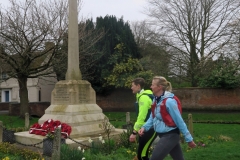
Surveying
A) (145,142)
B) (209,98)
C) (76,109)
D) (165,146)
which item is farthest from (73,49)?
(209,98)

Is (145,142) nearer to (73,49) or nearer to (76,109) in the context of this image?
(76,109)

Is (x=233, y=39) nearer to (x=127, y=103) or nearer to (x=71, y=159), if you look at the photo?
(x=127, y=103)

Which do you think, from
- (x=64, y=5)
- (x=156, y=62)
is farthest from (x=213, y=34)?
(x=64, y=5)

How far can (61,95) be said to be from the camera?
11.2 m

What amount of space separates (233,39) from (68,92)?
773 inches

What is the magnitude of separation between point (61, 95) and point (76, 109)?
3.11ft

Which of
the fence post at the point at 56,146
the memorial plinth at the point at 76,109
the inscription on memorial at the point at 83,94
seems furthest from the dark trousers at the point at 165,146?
the inscription on memorial at the point at 83,94

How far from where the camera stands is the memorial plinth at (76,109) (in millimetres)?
10391


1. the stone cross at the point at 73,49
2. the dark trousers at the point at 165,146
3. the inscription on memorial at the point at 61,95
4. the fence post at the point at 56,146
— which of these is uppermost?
the stone cross at the point at 73,49

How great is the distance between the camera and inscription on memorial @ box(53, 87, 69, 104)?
11013mm

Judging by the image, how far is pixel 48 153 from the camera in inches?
299

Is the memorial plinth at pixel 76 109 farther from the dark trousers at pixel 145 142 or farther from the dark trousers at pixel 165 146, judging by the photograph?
the dark trousers at pixel 165 146

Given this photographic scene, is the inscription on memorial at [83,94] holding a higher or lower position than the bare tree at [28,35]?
lower

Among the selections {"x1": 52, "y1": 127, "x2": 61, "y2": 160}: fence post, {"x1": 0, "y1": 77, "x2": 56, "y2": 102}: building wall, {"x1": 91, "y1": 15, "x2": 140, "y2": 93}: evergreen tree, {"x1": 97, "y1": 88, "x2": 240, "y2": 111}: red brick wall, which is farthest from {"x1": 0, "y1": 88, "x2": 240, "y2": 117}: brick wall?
{"x1": 52, "y1": 127, "x2": 61, "y2": 160}: fence post
